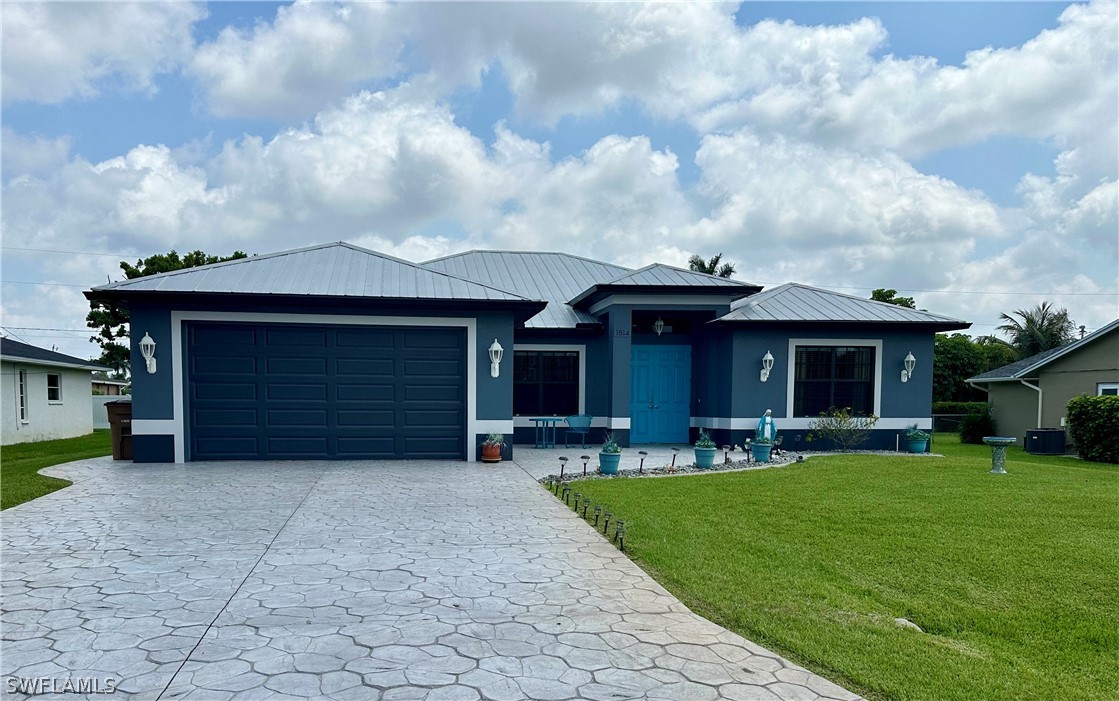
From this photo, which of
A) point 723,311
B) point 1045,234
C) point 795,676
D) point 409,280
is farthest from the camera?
point 1045,234

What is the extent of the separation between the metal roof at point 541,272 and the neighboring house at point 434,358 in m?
1.28

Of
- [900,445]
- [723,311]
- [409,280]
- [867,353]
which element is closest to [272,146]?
[409,280]

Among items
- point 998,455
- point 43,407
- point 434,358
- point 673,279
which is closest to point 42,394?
point 43,407

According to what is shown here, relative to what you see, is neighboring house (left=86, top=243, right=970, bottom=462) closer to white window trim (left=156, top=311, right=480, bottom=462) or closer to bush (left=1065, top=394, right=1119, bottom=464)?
white window trim (left=156, top=311, right=480, bottom=462)

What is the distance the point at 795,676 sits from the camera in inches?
134

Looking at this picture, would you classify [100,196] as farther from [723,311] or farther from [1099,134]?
[1099,134]

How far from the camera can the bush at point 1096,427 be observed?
596 inches

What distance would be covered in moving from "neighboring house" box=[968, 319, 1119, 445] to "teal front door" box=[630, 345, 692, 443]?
12.3m

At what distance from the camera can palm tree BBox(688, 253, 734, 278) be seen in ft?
111

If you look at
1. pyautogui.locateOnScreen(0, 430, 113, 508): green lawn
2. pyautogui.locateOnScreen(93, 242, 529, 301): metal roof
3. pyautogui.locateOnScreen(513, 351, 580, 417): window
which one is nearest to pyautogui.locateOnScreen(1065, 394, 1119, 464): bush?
pyautogui.locateOnScreen(513, 351, 580, 417): window

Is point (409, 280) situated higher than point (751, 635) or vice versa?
point (409, 280)

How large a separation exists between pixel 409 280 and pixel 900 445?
12147 millimetres

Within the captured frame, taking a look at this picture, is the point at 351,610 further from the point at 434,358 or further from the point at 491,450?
the point at 434,358

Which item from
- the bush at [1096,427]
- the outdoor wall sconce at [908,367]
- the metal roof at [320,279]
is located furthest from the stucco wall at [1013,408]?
the metal roof at [320,279]
